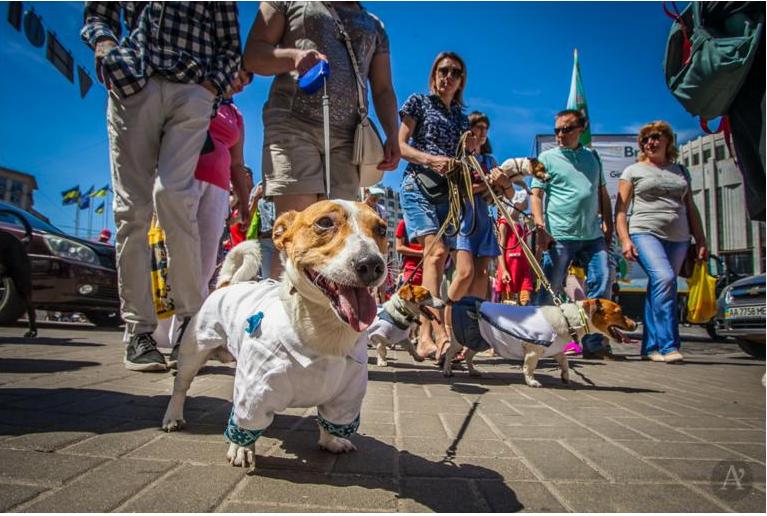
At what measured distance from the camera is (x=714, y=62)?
2.58 meters

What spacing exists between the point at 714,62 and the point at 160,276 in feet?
12.5

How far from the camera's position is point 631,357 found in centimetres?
590

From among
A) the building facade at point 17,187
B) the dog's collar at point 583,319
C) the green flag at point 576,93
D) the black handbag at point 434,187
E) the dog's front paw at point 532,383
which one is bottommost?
the dog's front paw at point 532,383

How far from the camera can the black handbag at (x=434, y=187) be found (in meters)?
4.27

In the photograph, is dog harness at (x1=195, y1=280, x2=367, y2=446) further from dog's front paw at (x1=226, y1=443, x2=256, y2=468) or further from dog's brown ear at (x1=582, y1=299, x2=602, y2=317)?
dog's brown ear at (x1=582, y1=299, x2=602, y2=317)

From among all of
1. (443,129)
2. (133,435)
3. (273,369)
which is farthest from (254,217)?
(273,369)

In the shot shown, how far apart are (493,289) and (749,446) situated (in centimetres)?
643

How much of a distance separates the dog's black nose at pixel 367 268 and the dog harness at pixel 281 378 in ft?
1.02

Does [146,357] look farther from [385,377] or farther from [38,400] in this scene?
[385,377]

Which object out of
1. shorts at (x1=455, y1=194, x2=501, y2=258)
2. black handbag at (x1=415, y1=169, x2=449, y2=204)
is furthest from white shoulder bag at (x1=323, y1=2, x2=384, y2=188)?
shorts at (x1=455, y1=194, x2=501, y2=258)

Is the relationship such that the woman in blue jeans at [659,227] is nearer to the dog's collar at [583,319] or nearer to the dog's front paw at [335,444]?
the dog's collar at [583,319]

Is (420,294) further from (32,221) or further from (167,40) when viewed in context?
(32,221)

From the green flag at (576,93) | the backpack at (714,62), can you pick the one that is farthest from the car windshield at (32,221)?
the green flag at (576,93)

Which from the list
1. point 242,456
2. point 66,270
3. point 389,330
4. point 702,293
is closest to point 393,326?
point 389,330
